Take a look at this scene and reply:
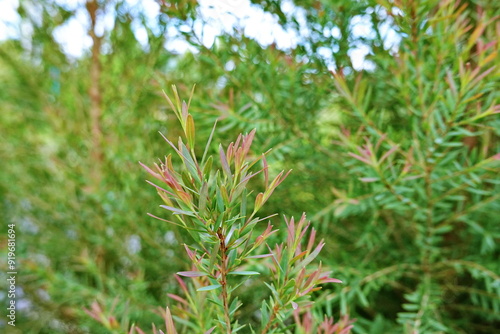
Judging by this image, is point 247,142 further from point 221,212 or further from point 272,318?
point 272,318

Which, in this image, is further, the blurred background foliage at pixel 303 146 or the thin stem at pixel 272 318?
the blurred background foliage at pixel 303 146

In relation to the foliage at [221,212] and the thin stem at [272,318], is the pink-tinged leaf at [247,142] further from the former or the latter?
the thin stem at [272,318]

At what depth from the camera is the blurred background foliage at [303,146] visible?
0.86m

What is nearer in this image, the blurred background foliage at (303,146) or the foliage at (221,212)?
the foliage at (221,212)

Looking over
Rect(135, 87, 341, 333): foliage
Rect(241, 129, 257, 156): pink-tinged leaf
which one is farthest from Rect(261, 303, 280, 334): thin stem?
Rect(241, 129, 257, 156): pink-tinged leaf

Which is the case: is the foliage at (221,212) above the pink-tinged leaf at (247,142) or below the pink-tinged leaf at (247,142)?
below

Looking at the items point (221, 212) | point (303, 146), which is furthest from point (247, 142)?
point (303, 146)

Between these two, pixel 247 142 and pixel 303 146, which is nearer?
pixel 247 142

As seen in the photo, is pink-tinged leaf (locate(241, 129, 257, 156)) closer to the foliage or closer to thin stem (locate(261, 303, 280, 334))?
the foliage

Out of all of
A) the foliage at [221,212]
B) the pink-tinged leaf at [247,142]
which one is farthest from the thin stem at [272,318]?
the pink-tinged leaf at [247,142]

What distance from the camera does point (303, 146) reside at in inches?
43.0

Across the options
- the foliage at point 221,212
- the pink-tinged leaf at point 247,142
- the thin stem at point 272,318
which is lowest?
the thin stem at point 272,318

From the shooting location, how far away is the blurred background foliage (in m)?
0.86

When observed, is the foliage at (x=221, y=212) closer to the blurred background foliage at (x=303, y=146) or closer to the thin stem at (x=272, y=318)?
the thin stem at (x=272, y=318)
